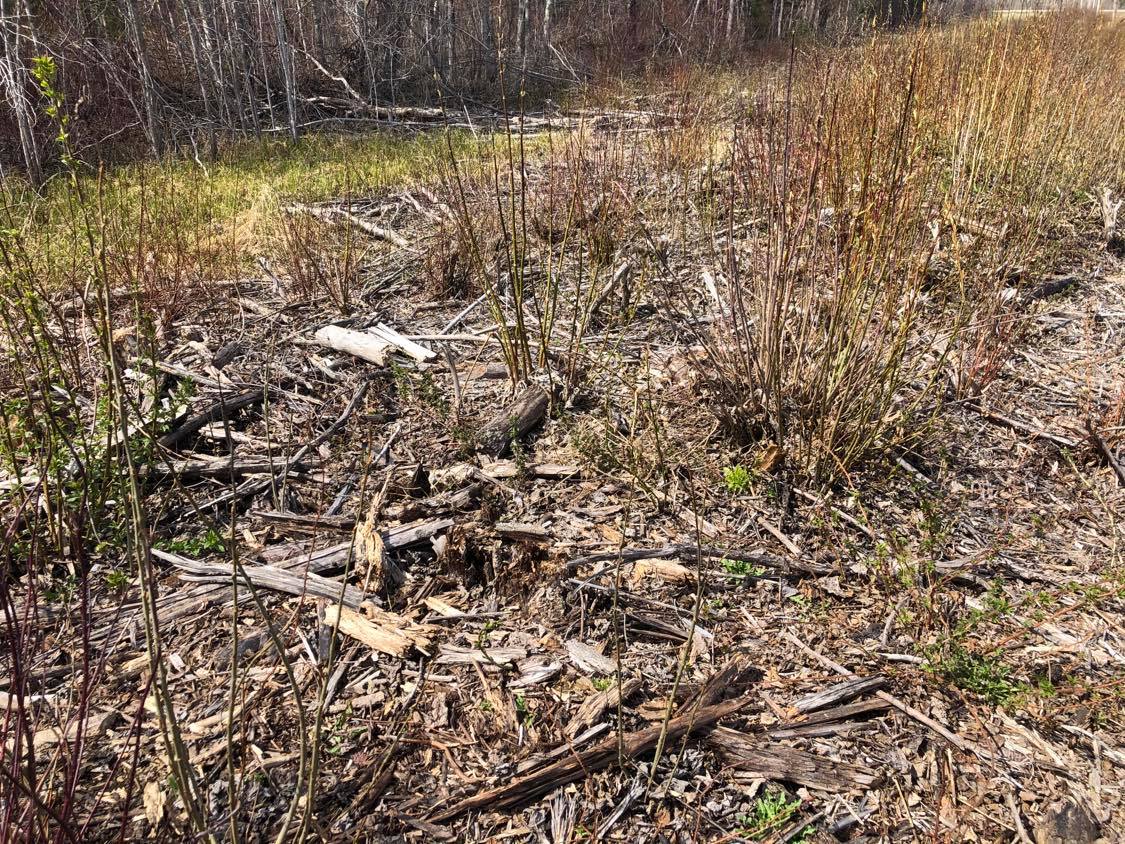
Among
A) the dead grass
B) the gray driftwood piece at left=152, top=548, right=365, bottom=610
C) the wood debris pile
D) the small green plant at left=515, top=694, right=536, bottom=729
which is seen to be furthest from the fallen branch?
the small green plant at left=515, top=694, right=536, bottom=729

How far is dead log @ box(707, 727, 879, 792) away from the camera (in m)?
1.87

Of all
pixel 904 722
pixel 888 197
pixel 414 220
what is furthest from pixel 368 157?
pixel 904 722

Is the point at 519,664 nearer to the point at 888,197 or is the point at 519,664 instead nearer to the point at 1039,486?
the point at 888,197

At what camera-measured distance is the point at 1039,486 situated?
9.75 ft

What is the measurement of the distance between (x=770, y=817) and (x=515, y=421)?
1.87 metres

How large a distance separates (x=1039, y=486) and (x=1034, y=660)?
108 centimetres

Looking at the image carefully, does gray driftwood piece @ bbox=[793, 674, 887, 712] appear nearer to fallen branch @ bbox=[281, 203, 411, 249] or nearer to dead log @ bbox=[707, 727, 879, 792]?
dead log @ bbox=[707, 727, 879, 792]

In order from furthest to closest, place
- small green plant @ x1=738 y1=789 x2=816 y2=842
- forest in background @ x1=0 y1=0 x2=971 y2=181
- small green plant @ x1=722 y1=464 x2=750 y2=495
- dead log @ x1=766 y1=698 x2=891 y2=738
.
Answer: forest in background @ x1=0 y1=0 x2=971 y2=181
small green plant @ x1=722 y1=464 x2=750 y2=495
dead log @ x1=766 y1=698 x2=891 y2=738
small green plant @ x1=738 y1=789 x2=816 y2=842

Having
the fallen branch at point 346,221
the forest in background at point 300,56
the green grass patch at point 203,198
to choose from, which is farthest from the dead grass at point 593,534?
the forest in background at point 300,56

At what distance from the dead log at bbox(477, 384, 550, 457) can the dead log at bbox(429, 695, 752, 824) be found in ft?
4.63

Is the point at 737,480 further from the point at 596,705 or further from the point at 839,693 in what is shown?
the point at 596,705

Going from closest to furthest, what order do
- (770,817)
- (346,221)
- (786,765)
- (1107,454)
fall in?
(770,817) → (786,765) → (1107,454) → (346,221)

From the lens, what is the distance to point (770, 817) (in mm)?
1786

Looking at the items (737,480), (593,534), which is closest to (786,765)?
(593,534)
